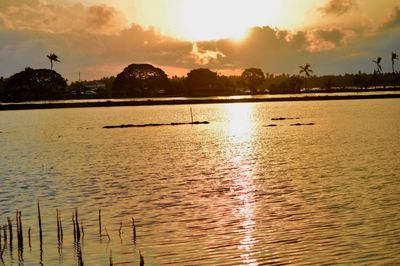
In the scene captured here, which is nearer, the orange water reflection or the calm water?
the calm water

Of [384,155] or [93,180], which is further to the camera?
[384,155]

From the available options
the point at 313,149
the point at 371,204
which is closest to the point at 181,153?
the point at 313,149

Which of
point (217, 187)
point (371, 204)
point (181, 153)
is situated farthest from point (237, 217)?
point (181, 153)

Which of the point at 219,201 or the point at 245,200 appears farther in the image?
the point at 245,200

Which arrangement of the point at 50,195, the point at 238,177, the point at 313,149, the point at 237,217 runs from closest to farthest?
the point at 237,217, the point at 50,195, the point at 238,177, the point at 313,149

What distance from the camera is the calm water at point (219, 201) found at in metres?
24.2

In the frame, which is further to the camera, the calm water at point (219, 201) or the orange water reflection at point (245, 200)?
the orange water reflection at point (245, 200)

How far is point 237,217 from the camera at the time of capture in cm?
3091

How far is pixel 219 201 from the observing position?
36.0m

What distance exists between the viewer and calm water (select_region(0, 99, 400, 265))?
24.2m

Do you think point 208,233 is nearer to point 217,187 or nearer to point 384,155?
point 217,187

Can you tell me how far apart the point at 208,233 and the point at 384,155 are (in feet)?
123

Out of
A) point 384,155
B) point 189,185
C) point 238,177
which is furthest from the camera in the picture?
point 384,155

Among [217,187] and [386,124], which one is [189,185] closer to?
[217,187]
